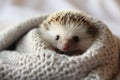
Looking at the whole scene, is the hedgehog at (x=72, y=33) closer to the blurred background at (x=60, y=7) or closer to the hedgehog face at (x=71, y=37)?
the hedgehog face at (x=71, y=37)

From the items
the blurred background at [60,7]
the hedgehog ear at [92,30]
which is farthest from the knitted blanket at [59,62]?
the blurred background at [60,7]

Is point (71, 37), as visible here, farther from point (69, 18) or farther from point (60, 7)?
point (60, 7)

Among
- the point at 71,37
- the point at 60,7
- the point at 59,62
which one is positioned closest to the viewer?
the point at 59,62

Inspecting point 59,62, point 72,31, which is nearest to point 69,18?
point 72,31

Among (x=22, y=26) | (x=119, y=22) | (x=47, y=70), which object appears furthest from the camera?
(x=119, y=22)

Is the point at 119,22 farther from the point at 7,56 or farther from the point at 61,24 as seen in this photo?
the point at 7,56

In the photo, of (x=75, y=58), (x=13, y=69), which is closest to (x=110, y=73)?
(x=75, y=58)
